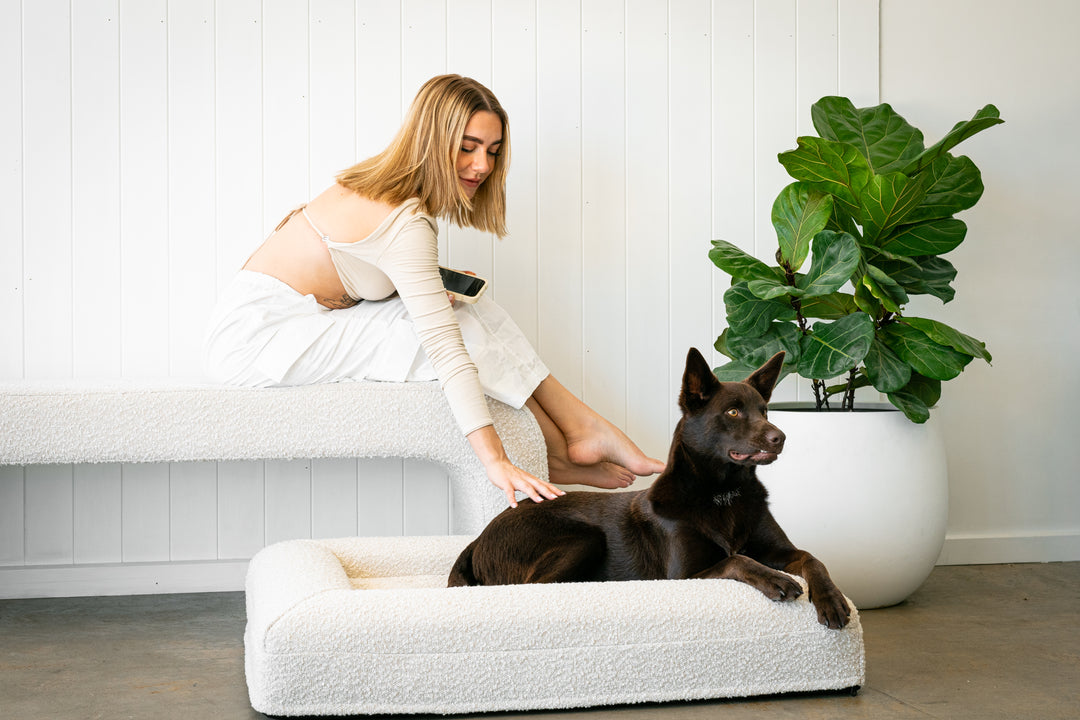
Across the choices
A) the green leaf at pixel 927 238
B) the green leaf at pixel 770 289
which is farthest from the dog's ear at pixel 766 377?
the green leaf at pixel 927 238

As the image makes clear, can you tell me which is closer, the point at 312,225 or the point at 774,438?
the point at 774,438

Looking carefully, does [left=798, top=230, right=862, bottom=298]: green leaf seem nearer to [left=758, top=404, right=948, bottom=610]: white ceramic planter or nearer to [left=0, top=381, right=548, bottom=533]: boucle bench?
[left=758, top=404, right=948, bottom=610]: white ceramic planter

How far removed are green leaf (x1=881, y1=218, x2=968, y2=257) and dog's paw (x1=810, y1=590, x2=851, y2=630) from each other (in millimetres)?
1076

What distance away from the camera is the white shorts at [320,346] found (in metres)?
1.99

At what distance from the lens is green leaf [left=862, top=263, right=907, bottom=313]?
2.00m

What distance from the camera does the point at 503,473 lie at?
1.75 meters

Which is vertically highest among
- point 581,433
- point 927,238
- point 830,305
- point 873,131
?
point 873,131

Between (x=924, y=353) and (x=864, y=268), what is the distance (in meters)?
0.23

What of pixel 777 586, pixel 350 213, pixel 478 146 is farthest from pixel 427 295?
pixel 777 586

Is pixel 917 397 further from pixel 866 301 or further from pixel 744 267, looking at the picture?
pixel 744 267

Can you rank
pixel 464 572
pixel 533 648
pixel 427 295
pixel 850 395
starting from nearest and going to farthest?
1. pixel 533 648
2. pixel 464 572
3. pixel 427 295
4. pixel 850 395

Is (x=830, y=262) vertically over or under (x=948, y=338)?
over

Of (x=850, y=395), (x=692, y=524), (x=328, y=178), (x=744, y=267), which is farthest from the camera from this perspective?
(x=328, y=178)

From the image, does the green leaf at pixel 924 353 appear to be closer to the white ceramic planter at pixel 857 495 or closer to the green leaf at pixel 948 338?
the green leaf at pixel 948 338
